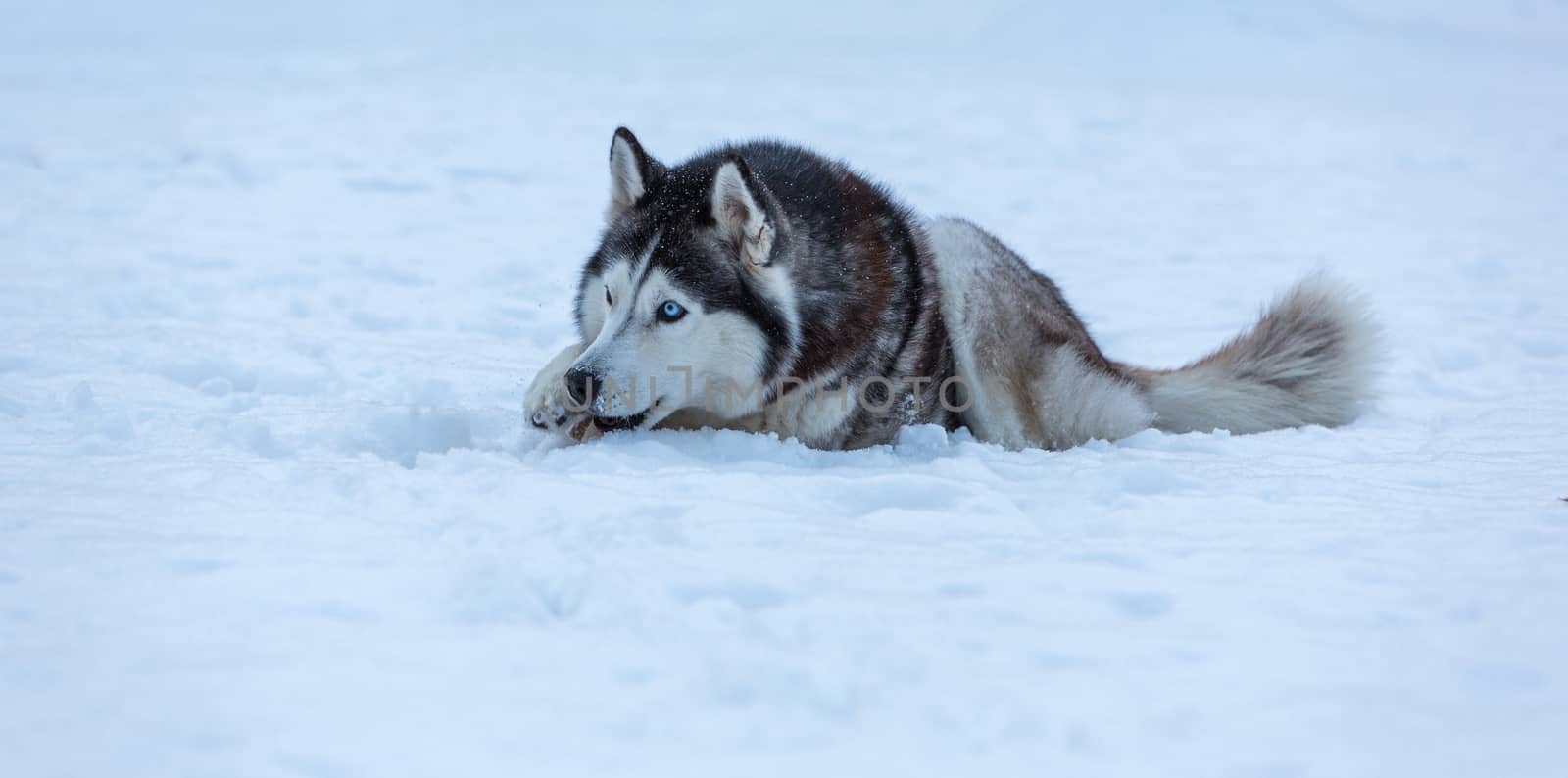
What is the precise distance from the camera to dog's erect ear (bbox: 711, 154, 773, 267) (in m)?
3.95

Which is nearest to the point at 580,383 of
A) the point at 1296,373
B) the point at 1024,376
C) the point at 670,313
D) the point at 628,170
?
the point at 670,313

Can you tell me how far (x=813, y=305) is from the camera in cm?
423

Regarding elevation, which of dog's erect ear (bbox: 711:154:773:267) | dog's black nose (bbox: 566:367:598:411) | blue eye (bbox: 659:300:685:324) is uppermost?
dog's erect ear (bbox: 711:154:773:267)

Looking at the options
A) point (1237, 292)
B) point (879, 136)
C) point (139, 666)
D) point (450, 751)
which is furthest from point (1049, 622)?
point (879, 136)

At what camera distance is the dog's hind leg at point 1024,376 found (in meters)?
4.72

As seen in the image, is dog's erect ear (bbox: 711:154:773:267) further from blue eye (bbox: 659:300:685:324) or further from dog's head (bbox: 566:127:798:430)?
blue eye (bbox: 659:300:685:324)

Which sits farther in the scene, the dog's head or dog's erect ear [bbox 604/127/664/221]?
dog's erect ear [bbox 604/127/664/221]

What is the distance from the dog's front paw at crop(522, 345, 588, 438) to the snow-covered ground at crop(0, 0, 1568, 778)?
0.58 ft

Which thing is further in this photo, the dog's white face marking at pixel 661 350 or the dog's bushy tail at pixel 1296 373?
the dog's bushy tail at pixel 1296 373

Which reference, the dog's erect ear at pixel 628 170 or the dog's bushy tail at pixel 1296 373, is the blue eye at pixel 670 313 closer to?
the dog's erect ear at pixel 628 170

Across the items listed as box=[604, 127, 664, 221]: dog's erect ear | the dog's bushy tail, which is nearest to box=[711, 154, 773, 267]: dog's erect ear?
box=[604, 127, 664, 221]: dog's erect ear

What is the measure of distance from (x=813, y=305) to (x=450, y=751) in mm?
2291

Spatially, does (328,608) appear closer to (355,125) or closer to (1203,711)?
(1203,711)

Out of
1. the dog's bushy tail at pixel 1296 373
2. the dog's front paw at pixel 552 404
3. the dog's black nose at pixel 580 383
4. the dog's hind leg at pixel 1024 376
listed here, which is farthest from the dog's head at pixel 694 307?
the dog's bushy tail at pixel 1296 373
